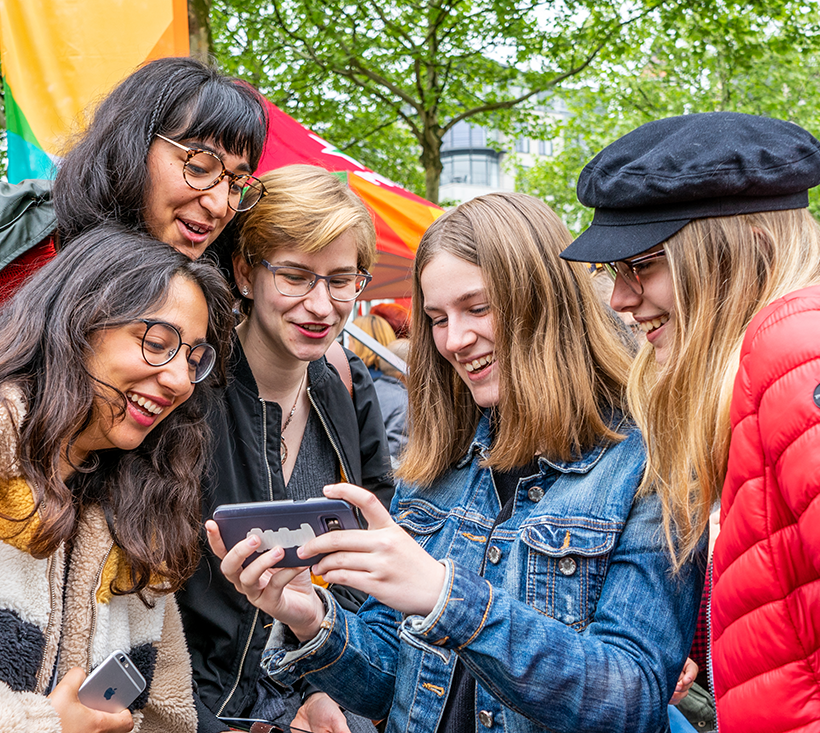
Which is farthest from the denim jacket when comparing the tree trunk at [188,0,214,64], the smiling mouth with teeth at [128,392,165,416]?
the tree trunk at [188,0,214,64]

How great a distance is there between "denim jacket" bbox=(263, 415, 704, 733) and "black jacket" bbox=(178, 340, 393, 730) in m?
0.51

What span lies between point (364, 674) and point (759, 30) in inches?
466

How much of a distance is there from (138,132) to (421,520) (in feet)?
4.79

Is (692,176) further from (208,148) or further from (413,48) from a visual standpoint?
(413,48)

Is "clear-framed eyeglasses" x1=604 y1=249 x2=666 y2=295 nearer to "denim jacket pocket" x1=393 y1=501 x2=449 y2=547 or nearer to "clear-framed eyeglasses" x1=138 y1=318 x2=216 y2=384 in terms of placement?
"denim jacket pocket" x1=393 y1=501 x2=449 y2=547

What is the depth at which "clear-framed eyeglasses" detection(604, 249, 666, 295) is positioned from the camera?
5.30 feet

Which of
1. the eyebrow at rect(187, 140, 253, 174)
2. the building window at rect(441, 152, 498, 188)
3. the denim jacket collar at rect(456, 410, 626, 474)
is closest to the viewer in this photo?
the denim jacket collar at rect(456, 410, 626, 474)

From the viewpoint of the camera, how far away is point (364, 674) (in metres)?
2.02

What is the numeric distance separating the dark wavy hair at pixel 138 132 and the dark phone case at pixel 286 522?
1149 millimetres

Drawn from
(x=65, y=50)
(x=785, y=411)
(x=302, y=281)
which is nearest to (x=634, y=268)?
(x=785, y=411)

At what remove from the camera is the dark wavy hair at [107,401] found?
6.47ft

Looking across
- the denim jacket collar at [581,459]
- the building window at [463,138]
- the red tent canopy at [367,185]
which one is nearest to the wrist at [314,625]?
the denim jacket collar at [581,459]

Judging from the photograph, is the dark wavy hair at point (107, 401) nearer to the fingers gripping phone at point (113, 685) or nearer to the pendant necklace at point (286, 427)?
the fingers gripping phone at point (113, 685)

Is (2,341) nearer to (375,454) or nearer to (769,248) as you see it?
(375,454)
